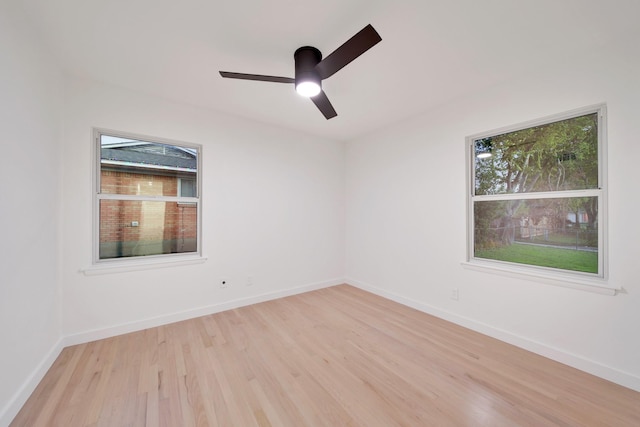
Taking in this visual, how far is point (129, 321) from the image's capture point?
2.59m

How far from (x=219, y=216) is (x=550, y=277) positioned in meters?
3.52

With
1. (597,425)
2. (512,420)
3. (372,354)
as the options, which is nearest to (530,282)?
(597,425)

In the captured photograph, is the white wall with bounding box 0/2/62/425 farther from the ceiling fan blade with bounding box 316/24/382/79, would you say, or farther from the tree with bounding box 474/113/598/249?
the tree with bounding box 474/113/598/249

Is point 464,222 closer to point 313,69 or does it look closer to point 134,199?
point 313,69

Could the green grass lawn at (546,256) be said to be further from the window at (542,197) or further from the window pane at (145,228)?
the window pane at (145,228)

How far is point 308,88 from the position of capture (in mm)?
1874

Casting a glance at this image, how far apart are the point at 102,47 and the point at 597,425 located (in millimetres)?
4307

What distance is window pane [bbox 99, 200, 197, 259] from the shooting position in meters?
2.60

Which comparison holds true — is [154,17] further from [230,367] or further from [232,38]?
[230,367]

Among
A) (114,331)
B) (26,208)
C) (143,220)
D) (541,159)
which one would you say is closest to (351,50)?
(541,159)

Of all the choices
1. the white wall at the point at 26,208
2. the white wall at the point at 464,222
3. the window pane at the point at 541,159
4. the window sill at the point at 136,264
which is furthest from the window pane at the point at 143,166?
the window pane at the point at 541,159

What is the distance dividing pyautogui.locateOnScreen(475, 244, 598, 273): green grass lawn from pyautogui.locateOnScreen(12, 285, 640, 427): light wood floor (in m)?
0.83

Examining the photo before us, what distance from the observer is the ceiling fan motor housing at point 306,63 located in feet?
5.99

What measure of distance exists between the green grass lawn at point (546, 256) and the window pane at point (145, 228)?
3.45 metres
